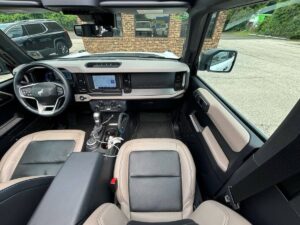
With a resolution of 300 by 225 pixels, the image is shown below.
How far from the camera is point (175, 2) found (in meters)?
1.52

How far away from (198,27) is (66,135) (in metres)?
1.61

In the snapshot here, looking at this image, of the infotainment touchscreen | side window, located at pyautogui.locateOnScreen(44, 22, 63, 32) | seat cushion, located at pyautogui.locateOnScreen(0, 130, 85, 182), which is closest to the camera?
seat cushion, located at pyautogui.locateOnScreen(0, 130, 85, 182)

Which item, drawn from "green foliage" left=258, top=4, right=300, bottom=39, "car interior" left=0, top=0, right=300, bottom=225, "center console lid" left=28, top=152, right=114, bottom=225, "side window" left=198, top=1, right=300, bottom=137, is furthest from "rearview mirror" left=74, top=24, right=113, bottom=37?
"green foliage" left=258, top=4, right=300, bottom=39

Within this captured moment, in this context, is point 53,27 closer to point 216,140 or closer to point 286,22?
point 216,140

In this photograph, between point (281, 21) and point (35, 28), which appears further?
point (35, 28)

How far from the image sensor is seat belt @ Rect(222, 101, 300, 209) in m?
0.67

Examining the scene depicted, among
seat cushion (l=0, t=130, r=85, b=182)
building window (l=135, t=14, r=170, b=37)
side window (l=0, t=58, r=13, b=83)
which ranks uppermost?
building window (l=135, t=14, r=170, b=37)

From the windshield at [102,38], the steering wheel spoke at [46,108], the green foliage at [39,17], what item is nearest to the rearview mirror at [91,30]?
the green foliage at [39,17]

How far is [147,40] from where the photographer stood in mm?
2482

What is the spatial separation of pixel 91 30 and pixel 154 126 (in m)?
1.60

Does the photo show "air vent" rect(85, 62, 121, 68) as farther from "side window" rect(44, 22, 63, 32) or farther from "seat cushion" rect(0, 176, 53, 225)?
"seat cushion" rect(0, 176, 53, 225)

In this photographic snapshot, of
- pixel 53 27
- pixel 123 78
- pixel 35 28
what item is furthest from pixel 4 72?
pixel 123 78

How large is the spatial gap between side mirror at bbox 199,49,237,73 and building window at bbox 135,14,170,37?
→ 0.52 m

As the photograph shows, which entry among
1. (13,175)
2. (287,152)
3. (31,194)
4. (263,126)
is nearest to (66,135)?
(13,175)
